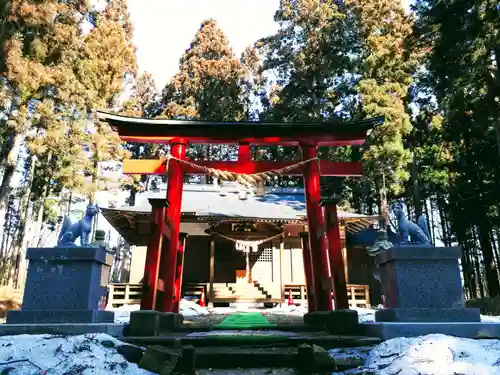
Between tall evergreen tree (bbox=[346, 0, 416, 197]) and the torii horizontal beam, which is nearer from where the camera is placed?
the torii horizontal beam

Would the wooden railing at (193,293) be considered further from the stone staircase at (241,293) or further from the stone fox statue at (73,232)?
the stone fox statue at (73,232)

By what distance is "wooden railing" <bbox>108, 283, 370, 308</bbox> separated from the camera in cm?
1429

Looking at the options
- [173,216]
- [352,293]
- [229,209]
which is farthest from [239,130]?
[352,293]

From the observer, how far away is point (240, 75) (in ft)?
89.6

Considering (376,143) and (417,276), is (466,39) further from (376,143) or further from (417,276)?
(417,276)

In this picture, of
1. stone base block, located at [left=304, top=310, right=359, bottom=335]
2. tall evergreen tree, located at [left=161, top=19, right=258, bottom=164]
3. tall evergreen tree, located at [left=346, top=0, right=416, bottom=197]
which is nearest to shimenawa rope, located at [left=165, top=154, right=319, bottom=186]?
stone base block, located at [left=304, top=310, right=359, bottom=335]

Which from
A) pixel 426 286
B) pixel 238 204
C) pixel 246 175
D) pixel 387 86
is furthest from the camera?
pixel 238 204

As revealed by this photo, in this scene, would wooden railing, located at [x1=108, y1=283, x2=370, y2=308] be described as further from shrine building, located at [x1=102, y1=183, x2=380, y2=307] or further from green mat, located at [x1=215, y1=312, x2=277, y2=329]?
green mat, located at [x1=215, y1=312, x2=277, y2=329]

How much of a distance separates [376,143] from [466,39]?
6028mm

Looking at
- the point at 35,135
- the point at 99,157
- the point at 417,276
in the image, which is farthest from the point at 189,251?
the point at 417,276

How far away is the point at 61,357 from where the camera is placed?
3820 millimetres

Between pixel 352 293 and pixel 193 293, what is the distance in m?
6.67

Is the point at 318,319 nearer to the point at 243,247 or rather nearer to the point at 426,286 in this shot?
the point at 426,286

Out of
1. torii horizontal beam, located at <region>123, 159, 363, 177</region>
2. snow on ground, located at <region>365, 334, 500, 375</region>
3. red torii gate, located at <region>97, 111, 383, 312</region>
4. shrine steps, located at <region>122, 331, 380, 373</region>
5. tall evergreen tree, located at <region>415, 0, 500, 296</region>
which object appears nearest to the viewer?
snow on ground, located at <region>365, 334, 500, 375</region>
